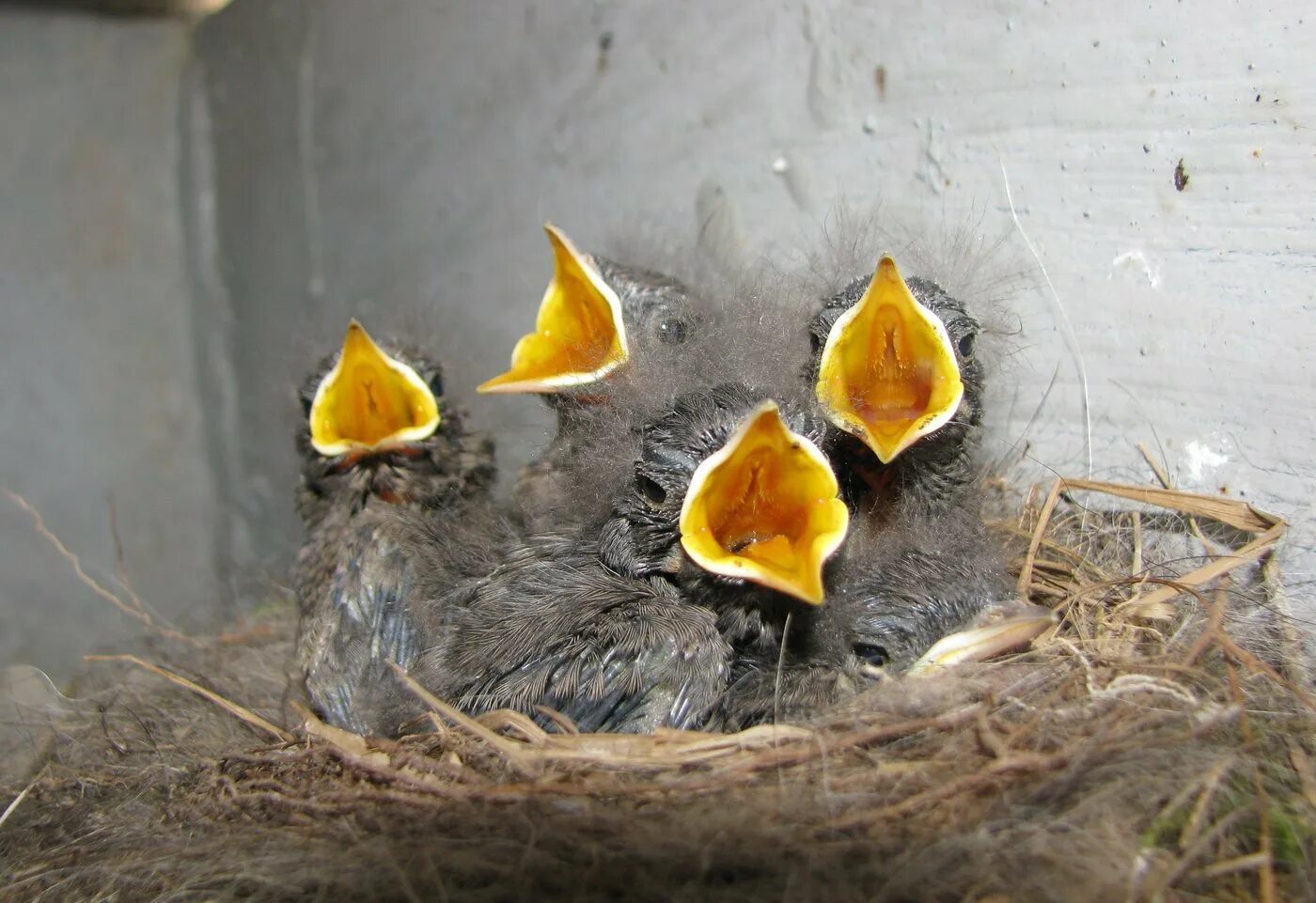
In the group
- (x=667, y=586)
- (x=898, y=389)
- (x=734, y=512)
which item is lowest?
(x=667, y=586)

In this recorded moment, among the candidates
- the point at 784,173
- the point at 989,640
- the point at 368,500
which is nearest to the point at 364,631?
the point at 368,500

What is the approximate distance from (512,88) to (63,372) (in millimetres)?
1686

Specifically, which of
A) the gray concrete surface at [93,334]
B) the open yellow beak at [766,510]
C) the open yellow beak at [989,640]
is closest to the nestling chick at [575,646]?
the open yellow beak at [766,510]

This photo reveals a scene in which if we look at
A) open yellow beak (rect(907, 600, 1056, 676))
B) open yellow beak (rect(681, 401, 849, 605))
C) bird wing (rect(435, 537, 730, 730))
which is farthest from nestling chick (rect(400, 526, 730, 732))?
open yellow beak (rect(907, 600, 1056, 676))

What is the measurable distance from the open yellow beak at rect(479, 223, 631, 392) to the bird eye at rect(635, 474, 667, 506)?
0.60 ft

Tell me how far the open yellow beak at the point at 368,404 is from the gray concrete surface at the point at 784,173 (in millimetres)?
192

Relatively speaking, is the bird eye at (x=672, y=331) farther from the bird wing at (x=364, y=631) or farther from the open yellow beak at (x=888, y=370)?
the bird wing at (x=364, y=631)

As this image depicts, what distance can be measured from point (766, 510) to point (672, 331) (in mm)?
422

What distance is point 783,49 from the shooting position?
146 centimetres

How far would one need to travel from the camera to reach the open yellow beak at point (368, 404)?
1.37 metres

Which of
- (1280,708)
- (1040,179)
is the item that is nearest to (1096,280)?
(1040,179)

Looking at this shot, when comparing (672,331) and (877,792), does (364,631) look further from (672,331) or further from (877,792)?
(877,792)

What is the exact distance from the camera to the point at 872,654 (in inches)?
41.7

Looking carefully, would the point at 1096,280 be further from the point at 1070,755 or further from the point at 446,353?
the point at 446,353
